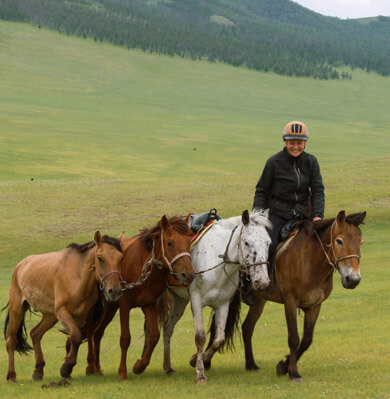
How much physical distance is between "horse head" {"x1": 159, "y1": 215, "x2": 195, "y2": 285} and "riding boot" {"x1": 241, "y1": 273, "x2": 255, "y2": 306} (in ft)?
2.87

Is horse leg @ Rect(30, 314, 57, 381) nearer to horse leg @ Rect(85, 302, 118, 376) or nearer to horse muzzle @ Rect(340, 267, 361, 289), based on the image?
horse leg @ Rect(85, 302, 118, 376)

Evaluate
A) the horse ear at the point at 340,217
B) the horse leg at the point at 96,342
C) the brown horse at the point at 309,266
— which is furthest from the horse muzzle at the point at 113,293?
the horse ear at the point at 340,217

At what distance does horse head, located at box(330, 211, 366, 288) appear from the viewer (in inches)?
337

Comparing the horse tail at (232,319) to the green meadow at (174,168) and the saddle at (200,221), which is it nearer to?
the green meadow at (174,168)

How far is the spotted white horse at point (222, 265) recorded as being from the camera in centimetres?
888

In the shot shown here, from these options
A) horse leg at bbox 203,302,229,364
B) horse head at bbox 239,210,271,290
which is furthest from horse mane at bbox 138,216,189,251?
horse leg at bbox 203,302,229,364

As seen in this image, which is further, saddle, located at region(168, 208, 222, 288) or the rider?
saddle, located at region(168, 208, 222, 288)

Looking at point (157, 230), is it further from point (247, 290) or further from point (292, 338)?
point (292, 338)

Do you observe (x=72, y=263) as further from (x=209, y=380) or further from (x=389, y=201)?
(x=389, y=201)

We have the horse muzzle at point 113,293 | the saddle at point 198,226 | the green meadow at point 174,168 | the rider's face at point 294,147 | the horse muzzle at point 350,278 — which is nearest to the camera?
the horse muzzle at point 350,278

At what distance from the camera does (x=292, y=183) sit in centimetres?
970

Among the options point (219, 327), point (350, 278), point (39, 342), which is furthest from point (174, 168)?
point (350, 278)

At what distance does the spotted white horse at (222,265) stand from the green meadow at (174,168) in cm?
71

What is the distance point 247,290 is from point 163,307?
1.50 meters
